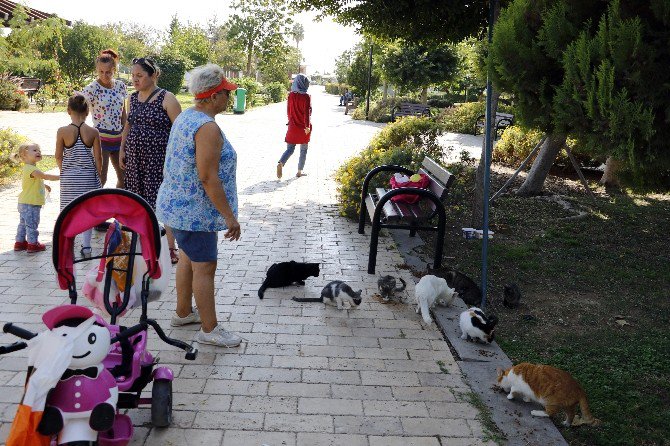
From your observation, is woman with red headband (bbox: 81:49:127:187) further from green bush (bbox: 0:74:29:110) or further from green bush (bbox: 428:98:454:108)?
green bush (bbox: 428:98:454:108)

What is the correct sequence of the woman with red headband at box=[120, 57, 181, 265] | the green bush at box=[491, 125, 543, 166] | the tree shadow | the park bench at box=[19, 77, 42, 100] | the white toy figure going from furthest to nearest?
the park bench at box=[19, 77, 42, 100], the green bush at box=[491, 125, 543, 166], the tree shadow, the woman with red headband at box=[120, 57, 181, 265], the white toy figure

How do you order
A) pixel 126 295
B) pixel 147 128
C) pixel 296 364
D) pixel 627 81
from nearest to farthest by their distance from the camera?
pixel 126 295
pixel 627 81
pixel 296 364
pixel 147 128

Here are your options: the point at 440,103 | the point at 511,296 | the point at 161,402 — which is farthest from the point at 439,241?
the point at 440,103

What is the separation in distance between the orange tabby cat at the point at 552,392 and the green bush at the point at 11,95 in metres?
21.3

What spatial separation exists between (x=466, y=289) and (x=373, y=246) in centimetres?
112

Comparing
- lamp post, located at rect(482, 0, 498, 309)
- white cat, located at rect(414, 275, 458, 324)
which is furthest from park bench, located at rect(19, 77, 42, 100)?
white cat, located at rect(414, 275, 458, 324)

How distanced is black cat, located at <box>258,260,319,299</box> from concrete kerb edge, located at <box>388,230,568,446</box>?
130cm

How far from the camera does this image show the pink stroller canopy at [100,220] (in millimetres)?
3234

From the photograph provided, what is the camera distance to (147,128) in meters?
5.39

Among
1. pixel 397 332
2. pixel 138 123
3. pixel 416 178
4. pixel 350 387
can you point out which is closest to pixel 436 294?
pixel 397 332

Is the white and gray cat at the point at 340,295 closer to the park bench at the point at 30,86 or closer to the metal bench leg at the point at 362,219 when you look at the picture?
the metal bench leg at the point at 362,219

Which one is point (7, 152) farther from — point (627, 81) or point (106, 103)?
point (627, 81)

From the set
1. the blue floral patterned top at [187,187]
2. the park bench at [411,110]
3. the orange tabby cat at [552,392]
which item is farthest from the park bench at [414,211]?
the park bench at [411,110]

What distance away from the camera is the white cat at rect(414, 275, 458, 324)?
523cm
